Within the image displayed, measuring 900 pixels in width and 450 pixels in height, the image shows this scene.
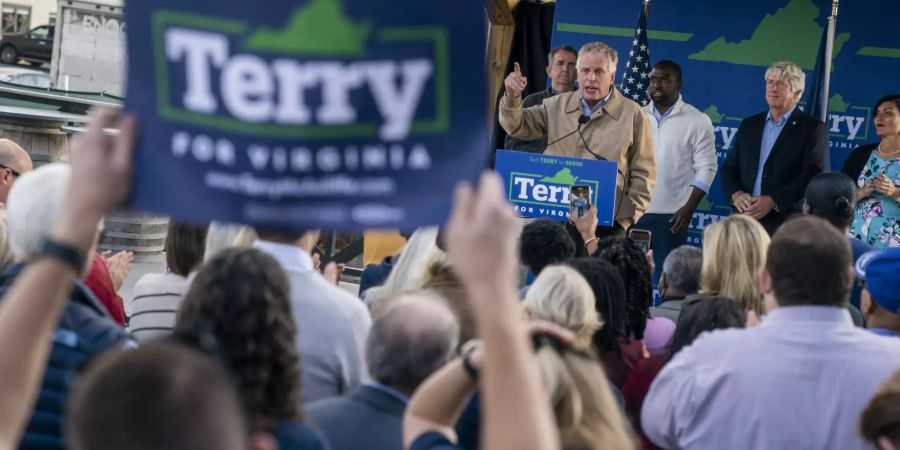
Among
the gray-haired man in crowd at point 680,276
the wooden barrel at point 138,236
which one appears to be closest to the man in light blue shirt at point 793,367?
the gray-haired man in crowd at point 680,276

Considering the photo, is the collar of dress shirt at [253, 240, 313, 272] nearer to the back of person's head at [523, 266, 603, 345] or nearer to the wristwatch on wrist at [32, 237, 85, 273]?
the back of person's head at [523, 266, 603, 345]

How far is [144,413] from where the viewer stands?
190 cm

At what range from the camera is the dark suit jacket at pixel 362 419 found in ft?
10.9

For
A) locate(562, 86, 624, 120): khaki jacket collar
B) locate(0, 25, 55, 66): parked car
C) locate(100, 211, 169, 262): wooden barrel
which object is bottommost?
locate(100, 211, 169, 262): wooden barrel

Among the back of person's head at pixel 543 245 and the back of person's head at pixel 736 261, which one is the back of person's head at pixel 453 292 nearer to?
the back of person's head at pixel 543 245

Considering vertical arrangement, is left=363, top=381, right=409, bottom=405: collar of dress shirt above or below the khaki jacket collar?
below

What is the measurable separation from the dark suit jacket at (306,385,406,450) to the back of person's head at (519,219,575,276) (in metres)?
2.39

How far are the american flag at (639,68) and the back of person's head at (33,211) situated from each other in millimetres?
7111

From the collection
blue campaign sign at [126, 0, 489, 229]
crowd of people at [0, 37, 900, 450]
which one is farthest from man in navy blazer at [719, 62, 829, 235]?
blue campaign sign at [126, 0, 489, 229]

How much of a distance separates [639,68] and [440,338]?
277 inches

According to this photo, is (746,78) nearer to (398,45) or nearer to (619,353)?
(619,353)

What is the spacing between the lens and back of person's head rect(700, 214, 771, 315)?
552cm

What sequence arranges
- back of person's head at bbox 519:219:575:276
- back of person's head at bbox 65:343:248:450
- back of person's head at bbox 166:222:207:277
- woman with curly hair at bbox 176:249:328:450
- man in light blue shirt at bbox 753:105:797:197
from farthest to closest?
man in light blue shirt at bbox 753:105:797:197, back of person's head at bbox 519:219:575:276, back of person's head at bbox 166:222:207:277, woman with curly hair at bbox 176:249:328:450, back of person's head at bbox 65:343:248:450

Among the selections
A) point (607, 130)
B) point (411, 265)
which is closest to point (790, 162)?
point (607, 130)
